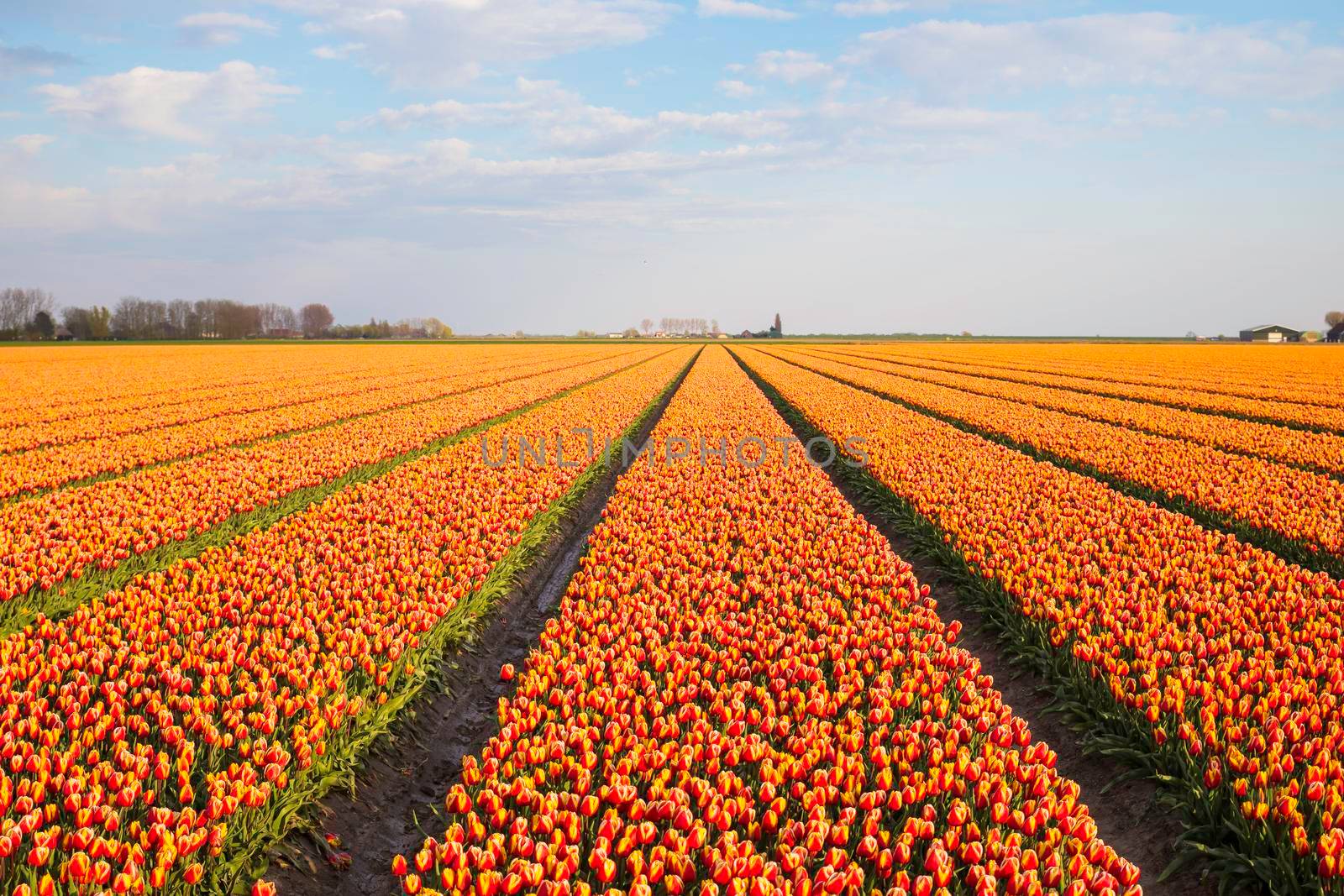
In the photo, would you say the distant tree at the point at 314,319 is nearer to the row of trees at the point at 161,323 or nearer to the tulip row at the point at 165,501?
the row of trees at the point at 161,323

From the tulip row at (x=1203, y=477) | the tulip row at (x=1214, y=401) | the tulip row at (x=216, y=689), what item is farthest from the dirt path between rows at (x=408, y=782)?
the tulip row at (x=1214, y=401)

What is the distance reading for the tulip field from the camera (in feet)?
12.0

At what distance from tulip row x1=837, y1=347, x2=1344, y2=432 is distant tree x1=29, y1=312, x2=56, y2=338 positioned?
13983cm

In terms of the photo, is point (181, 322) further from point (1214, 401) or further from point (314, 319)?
point (1214, 401)

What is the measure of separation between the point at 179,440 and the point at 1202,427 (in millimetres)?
23239

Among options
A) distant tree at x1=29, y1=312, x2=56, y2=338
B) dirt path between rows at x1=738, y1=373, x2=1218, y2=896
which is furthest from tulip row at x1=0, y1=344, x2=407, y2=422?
distant tree at x1=29, y1=312, x2=56, y2=338

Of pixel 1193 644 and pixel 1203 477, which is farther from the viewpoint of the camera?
pixel 1203 477

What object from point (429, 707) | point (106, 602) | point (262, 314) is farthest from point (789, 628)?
point (262, 314)

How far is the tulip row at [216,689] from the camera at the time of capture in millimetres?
3664

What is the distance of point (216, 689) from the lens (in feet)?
17.0

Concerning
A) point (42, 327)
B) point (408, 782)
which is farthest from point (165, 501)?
point (42, 327)

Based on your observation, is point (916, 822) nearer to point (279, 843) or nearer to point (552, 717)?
point (552, 717)

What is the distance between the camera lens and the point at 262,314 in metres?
164

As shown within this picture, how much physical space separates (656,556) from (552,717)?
3.53m
